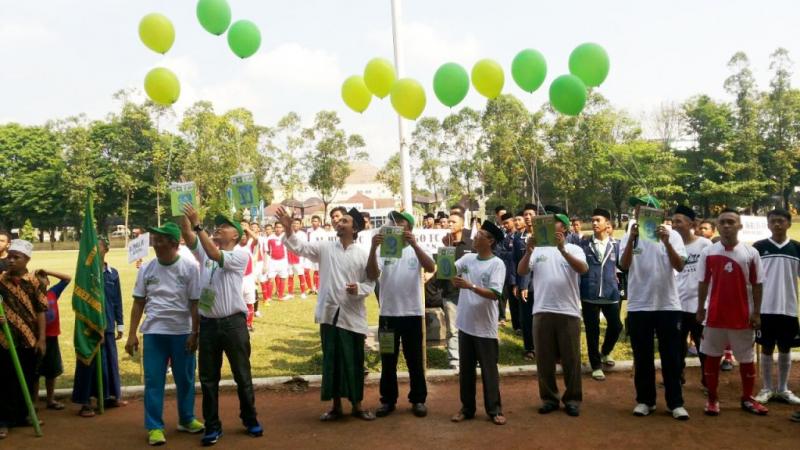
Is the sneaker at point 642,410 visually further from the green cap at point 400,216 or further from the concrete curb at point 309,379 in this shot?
the green cap at point 400,216

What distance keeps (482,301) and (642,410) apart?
186 cm

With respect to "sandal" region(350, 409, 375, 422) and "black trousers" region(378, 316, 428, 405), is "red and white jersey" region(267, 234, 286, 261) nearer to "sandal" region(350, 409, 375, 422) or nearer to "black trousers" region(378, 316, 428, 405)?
"black trousers" region(378, 316, 428, 405)

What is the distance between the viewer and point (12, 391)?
18.2 feet

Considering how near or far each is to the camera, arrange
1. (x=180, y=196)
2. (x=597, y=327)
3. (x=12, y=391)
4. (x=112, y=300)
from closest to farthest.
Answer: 1. (x=180, y=196)
2. (x=12, y=391)
3. (x=112, y=300)
4. (x=597, y=327)

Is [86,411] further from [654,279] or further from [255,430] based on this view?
[654,279]

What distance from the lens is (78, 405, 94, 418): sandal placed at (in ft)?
19.6

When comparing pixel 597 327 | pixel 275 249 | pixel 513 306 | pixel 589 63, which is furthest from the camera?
pixel 275 249

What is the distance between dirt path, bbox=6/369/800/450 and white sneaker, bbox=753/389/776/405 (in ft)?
0.34

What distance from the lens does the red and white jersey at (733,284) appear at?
5535 mm

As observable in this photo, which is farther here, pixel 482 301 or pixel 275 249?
pixel 275 249

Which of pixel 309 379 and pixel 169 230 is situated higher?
pixel 169 230

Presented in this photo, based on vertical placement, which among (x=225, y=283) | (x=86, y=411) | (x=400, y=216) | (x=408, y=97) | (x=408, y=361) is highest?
(x=408, y=97)

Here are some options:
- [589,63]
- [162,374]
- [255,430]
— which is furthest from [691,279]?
[162,374]

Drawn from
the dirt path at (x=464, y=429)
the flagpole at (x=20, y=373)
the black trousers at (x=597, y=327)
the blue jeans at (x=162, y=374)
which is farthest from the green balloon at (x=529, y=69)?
the flagpole at (x=20, y=373)
